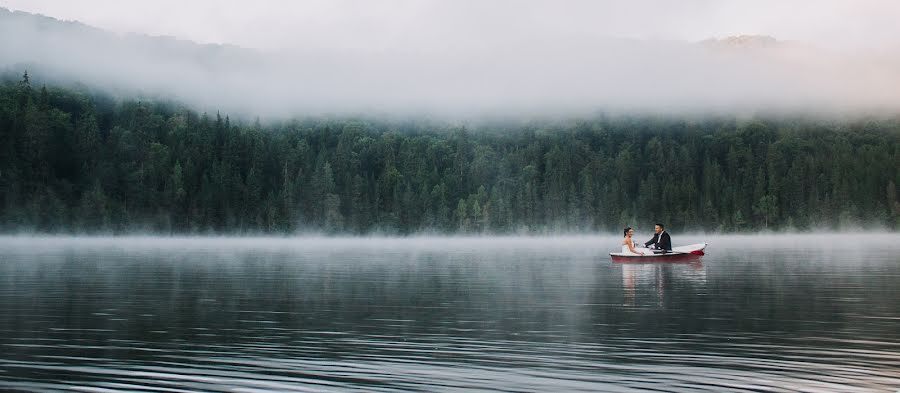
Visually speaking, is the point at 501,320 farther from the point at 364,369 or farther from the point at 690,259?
the point at 690,259

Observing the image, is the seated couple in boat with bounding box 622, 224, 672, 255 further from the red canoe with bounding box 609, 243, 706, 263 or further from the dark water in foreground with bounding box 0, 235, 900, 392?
the dark water in foreground with bounding box 0, 235, 900, 392

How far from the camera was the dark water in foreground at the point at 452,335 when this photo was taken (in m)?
18.1

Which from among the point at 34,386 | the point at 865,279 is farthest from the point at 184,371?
the point at 865,279

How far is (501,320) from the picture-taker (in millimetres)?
28484

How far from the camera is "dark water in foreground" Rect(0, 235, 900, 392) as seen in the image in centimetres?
1812

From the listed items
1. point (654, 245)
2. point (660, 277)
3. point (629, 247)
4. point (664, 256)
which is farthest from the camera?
point (654, 245)

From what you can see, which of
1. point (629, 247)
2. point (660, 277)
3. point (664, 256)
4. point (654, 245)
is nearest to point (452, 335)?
point (660, 277)

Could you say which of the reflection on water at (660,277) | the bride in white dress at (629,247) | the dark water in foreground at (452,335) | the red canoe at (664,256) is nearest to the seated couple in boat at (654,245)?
the bride in white dress at (629,247)

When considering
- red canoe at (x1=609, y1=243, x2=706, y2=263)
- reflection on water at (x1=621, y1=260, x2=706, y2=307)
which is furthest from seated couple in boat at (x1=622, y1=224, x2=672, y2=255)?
reflection on water at (x1=621, y1=260, x2=706, y2=307)

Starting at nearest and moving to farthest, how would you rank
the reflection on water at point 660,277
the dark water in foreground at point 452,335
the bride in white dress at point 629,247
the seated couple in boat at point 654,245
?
the dark water in foreground at point 452,335 < the reflection on water at point 660,277 < the bride in white dress at point 629,247 < the seated couple in boat at point 654,245

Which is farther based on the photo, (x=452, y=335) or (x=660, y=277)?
(x=660, y=277)

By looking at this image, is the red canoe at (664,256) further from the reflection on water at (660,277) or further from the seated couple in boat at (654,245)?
the reflection on water at (660,277)

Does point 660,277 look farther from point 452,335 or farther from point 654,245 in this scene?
point 452,335

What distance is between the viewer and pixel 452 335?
2469cm
